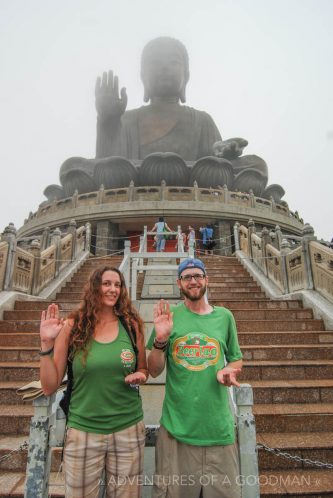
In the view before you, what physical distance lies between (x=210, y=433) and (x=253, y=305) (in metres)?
4.78

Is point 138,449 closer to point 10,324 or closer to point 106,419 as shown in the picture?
point 106,419

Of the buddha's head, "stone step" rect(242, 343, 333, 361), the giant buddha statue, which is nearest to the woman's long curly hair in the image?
"stone step" rect(242, 343, 333, 361)

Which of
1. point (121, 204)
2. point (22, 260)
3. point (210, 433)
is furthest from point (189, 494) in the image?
point (121, 204)

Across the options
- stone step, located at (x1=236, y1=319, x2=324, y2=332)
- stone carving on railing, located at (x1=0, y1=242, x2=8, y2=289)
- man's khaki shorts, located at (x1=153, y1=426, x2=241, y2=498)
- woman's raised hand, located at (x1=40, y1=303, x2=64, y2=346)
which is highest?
stone carving on railing, located at (x1=0, y1=242, x2=8, y2=289)

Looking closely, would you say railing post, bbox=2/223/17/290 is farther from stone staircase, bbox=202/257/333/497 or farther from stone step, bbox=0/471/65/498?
stone step, bbox=0/471/65/498

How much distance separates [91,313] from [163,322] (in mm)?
405

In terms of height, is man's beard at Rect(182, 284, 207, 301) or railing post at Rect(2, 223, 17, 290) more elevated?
railing post at Rect(2, 223, 17, 290)

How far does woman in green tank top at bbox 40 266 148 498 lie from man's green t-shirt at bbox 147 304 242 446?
171 mm

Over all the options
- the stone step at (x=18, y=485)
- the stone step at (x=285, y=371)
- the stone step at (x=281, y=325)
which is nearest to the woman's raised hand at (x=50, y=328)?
the stone step at (x=18, y=485)

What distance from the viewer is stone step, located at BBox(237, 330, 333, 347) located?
4.81m

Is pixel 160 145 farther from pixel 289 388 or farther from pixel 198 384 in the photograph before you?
pixel 198 384

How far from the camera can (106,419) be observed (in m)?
1.62

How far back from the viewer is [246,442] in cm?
177

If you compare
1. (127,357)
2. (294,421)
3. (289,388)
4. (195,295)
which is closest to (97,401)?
(127,357)
